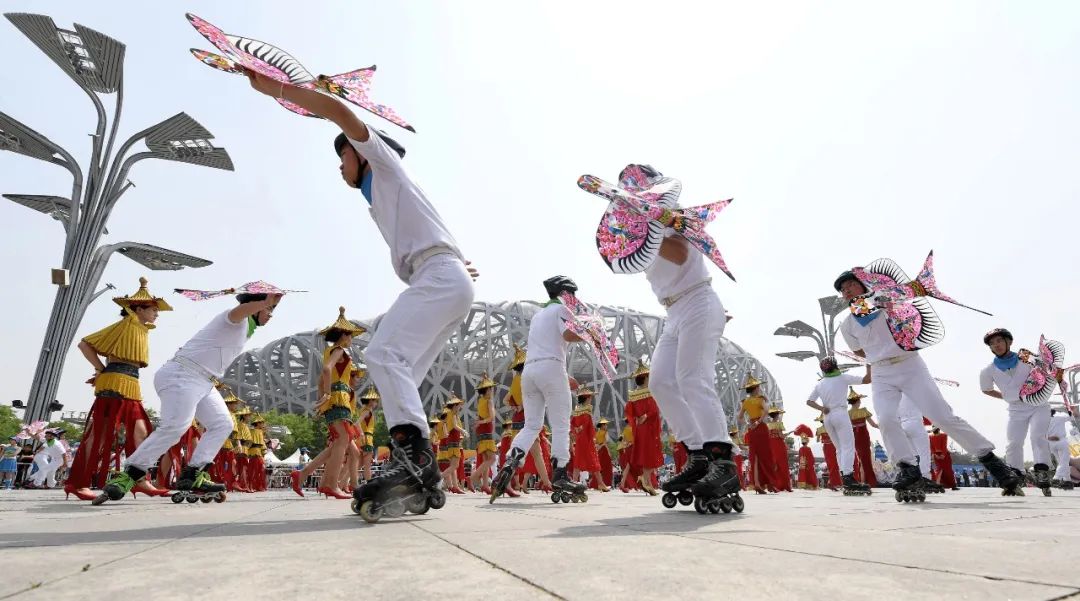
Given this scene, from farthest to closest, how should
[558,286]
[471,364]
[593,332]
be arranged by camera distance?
[471,364]
[558,286]
[593,332]

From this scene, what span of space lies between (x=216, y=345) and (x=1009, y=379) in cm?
885

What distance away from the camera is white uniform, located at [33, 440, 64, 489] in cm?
1862

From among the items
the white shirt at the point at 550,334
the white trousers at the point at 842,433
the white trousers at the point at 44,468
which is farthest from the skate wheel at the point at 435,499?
the white trousers at the point at 44,468

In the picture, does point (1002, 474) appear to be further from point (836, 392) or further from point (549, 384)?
point (549, 384)

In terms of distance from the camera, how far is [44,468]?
19109 millimetres

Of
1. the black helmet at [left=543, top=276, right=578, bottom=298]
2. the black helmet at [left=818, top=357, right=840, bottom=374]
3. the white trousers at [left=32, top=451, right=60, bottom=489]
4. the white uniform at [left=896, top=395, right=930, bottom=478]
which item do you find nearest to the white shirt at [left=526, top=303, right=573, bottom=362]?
the black helmet at [left=543, top=276, right=578, bottom=298]

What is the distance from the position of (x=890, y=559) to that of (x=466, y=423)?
2391 inches

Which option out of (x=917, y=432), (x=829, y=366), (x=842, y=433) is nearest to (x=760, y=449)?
(x=842, y=433)

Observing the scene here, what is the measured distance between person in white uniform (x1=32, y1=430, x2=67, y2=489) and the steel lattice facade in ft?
133

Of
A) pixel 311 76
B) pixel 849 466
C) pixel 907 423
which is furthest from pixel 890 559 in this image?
pixel 907 423

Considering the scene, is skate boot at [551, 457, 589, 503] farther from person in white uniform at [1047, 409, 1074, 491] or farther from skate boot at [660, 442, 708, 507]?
person in white uniform at [1047, 409, 1074, 491]

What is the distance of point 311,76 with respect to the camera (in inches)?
116

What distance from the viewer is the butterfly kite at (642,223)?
3615 mm

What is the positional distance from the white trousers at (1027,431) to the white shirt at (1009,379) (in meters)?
0.14
